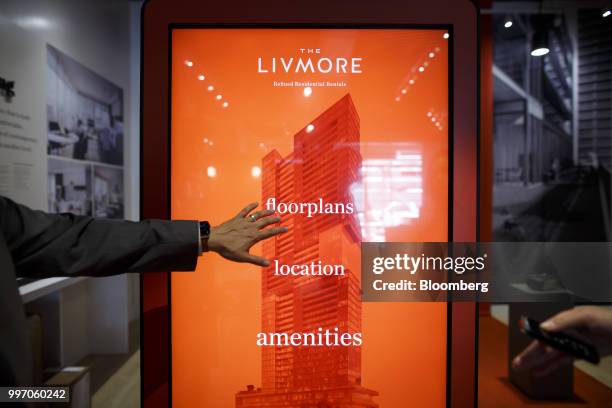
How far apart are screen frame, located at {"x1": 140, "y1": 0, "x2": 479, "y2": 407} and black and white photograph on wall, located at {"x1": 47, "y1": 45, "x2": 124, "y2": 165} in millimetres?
1334

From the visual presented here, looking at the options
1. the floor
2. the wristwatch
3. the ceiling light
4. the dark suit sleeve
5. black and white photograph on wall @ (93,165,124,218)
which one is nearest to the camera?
the dark suit sleeve

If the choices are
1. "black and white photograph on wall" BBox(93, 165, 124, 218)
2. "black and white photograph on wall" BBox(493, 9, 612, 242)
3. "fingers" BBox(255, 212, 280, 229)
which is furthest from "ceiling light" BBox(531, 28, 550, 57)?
"black and white photograph on wall" BBox(93, 165, 124, 218)

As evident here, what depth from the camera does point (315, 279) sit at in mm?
1506

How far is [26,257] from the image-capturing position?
1.04 m

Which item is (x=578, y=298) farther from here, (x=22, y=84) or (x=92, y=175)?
(x=92, y=175)

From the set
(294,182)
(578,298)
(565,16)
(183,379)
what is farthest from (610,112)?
(183,379)

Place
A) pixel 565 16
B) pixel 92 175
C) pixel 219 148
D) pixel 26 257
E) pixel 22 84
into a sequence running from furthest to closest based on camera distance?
pixel 565 16
pixel 92 175
pixel 22 84
pixel 219 148
pixel 26 257

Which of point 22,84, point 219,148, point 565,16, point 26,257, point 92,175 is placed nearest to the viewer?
point 26,257

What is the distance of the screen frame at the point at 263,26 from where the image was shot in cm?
148

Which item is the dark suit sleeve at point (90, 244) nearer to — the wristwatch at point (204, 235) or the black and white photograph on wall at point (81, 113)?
→ the wristwatch at point (204, 235)

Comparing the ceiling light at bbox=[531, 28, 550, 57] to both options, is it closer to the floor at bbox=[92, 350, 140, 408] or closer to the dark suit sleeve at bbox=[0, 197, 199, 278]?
the dark suit sleeve at bbox=[0, 197, 199, 278]

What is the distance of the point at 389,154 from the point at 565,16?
3.79 metres

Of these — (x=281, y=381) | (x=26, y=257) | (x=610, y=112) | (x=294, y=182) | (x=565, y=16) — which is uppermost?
(x=565, y=16)

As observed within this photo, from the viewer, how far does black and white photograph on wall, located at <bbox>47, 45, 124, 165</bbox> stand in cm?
240
